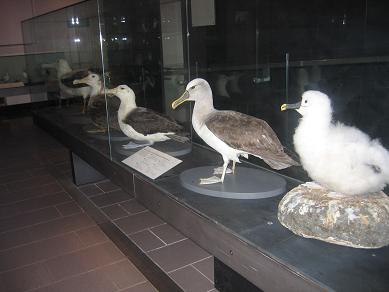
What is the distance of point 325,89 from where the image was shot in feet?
5.69

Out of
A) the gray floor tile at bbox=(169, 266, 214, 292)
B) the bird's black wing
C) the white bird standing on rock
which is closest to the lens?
the white bird standing on rock

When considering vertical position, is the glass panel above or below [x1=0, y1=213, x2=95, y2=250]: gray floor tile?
above

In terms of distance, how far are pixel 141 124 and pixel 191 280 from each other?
91 centimetres

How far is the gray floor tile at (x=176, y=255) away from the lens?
2090 millimetres

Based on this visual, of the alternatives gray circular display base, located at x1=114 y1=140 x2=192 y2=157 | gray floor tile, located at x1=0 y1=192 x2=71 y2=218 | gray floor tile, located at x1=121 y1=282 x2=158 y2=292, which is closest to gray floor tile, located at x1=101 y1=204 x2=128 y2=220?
gray floor tile, located at x1=0 y1=192 x2=71 y2=218

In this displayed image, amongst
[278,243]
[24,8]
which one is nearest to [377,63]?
[278,243]

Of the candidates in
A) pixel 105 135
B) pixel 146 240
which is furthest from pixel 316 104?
pixel 105 135

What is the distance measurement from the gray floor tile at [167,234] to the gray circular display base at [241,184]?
2.18 ft

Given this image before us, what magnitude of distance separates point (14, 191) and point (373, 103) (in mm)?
2840

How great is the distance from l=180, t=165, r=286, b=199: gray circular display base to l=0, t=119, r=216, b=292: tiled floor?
547 mm

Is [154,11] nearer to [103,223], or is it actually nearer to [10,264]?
[103,223]

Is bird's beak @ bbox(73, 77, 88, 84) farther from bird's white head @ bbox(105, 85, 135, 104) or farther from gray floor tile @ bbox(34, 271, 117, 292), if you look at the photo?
gray floor tile @ bbox(34, 271, 117, 292)

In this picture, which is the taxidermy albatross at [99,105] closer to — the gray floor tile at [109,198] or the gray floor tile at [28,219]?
the gray floor tile at [109,198]

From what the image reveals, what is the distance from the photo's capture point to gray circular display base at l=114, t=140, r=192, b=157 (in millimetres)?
2258
